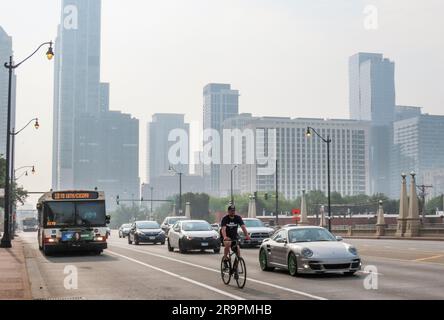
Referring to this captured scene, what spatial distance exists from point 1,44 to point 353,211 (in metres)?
107

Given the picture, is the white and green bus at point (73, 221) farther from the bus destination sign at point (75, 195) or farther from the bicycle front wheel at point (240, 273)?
the bicycle front wheel at point (240, 273)

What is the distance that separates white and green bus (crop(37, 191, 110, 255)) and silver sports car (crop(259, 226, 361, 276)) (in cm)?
1110

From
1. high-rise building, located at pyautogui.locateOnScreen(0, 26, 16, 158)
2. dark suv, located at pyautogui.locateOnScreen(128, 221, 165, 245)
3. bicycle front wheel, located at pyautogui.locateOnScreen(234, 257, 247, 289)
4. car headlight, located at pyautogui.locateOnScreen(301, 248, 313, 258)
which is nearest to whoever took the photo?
bicycle front wheel, located at pyautogui.locateOnScreen(234, 257, 247, 289)

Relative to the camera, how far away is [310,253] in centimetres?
1658

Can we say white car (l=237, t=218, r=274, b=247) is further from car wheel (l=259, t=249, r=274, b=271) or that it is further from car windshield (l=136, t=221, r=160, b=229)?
car wheel (l=259, t=249, r=274, b=271)

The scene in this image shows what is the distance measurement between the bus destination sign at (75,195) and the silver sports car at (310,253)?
1165 cm

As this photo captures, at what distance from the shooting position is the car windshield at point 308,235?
17734 mm

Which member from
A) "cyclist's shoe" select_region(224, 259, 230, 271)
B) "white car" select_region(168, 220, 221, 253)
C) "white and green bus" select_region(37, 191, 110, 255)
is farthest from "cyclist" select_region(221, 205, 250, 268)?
"white car" select_region(168, 220, 221, 253)

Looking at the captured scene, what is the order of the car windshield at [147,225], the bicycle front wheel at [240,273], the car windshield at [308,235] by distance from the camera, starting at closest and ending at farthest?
the bicycle front wheel at [240,273] < the car windshield at [308,235] < the car windshield at [147,225]

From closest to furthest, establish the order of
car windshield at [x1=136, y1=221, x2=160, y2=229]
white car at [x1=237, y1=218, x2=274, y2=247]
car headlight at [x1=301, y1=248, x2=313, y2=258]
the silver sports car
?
the silver sports car < car headlight at [x1=301, y1=248, x2=313, y2=258] < white car at [x1=237, y1=218, x2=274, y2=247] < car windshield at [x1=136, y1=221, x2=160, y2=229]

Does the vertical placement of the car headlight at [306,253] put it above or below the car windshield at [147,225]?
above

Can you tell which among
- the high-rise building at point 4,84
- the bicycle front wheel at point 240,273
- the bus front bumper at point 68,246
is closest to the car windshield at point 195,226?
the bus front bumper at point 68,246

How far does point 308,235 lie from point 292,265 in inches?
42.1

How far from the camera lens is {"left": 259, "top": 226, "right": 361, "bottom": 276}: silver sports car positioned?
16438mm
